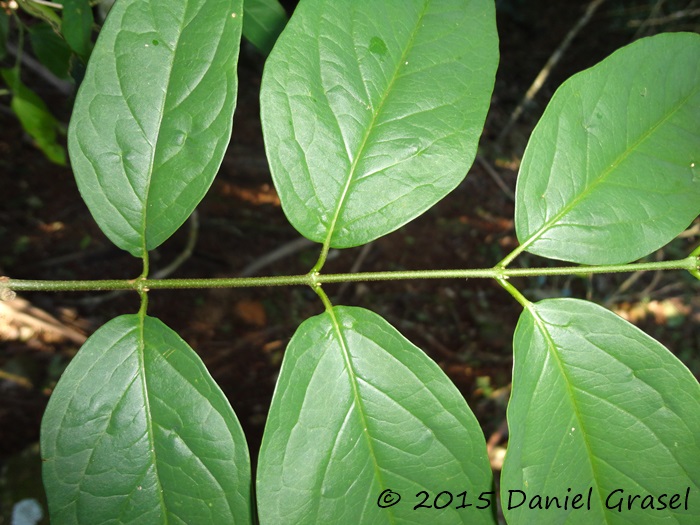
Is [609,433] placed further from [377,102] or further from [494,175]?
[494,175]

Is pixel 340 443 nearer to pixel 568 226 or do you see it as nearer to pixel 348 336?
pixel 348 336

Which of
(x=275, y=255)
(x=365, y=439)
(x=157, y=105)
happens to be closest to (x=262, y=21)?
(x=157, y=105)

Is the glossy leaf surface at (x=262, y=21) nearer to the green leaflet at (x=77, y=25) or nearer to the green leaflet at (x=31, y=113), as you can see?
the green leaflet at (x=77, y=25)

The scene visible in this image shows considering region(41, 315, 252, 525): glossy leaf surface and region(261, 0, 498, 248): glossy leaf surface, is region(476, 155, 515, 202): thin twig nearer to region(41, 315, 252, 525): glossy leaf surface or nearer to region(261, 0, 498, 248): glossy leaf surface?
region(261, 0, 498, 248): glossy leaf surface

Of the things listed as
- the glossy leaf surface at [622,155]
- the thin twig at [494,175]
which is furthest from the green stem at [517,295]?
the thin twig at [494,175]

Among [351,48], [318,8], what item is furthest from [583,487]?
[318,8]

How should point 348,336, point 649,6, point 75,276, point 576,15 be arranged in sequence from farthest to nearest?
1. point 576,15
2. point 649,6
3. point 75,276
4. point 348,336

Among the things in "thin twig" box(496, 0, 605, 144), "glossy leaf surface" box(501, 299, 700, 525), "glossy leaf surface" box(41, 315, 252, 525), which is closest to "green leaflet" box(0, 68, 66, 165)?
"glossy leaf surface" box(41, 315, 252, 525)
